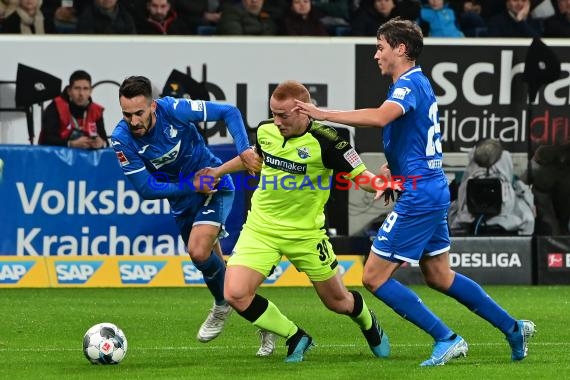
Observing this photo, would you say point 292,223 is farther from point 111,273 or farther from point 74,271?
point 74,271

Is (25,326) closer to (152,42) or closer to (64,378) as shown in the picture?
(64,378)

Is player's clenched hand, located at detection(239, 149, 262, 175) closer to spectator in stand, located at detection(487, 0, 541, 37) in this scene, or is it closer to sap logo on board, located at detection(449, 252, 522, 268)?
sap logo on board, located at detection(449, 252, 522, 268)

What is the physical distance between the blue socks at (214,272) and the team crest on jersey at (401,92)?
2410 mm

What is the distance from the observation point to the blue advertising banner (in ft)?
48.2

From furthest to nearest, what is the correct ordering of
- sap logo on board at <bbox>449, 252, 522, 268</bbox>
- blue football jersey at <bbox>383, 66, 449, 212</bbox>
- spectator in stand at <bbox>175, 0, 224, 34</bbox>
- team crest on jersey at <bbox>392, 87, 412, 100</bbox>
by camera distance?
spectator in stand at <bbox>175, 0, 224, 34</bbox>, sap logo on board at <bbox>449, 252, 522, 268</bbox>, blue football jersey at <bbox>383, 66, 449, 212</bbox>, team crest on jersey at <bbox>392, 87, 412, 100</bbox>

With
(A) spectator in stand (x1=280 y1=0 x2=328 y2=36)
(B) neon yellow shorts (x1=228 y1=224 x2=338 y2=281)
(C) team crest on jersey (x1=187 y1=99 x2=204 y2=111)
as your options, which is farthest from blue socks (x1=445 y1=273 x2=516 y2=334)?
(A) spectator in stand (x1=280 y1=0 x2=328 y2=36)

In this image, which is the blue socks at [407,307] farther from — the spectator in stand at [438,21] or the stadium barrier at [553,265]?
the spectator in stand at [438,21]

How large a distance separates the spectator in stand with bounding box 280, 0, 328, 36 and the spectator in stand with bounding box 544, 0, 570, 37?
305 centimetres

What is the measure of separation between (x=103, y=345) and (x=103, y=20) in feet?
26.7

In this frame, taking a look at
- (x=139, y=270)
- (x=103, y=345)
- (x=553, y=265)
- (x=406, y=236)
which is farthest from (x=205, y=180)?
(x=553, y=265)

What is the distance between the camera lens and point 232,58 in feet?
50.9

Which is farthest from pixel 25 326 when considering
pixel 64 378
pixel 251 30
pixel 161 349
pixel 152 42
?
pixel 251 30

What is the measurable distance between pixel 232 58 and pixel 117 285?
2.99 m

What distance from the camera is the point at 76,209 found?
581 inches
